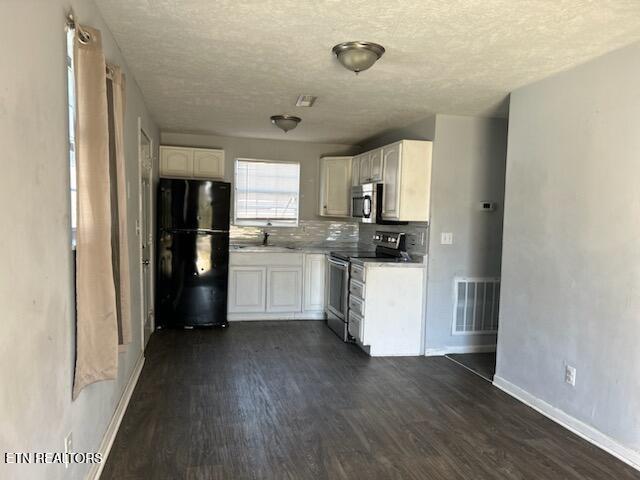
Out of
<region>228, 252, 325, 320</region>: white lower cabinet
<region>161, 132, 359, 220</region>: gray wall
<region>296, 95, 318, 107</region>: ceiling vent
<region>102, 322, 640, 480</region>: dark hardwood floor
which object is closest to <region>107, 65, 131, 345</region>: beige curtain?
<region>102, 322, 640, 480</region>: dark hardwood floor

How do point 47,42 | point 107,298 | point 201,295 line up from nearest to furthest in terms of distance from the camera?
point 47,42 → point 107,298 → point 201,295

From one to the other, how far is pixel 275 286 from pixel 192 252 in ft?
3.52

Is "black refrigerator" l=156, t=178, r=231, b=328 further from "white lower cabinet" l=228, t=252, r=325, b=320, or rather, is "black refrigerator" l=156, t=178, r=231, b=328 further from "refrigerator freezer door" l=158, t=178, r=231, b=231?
"white lower cabinet" l=228, t=252, r=325, b=320

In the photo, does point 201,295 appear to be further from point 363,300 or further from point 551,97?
point 551,97

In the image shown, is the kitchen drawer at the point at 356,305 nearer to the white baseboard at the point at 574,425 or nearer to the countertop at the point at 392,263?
the countertop at the point at 392,263

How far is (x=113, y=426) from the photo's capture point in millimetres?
2660

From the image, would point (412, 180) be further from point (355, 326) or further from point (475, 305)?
point (355, 326)

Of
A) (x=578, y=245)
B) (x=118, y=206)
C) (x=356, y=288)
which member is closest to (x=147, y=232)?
(x=356, y=288)

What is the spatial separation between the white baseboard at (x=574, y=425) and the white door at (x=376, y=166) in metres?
2.28

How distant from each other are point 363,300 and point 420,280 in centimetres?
58

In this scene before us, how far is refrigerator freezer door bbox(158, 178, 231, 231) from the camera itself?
5043 mm

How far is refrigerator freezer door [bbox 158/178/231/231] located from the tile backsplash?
0.88m

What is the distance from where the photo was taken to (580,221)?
288 cm

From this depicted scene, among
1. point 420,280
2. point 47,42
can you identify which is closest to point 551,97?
point 420,280
